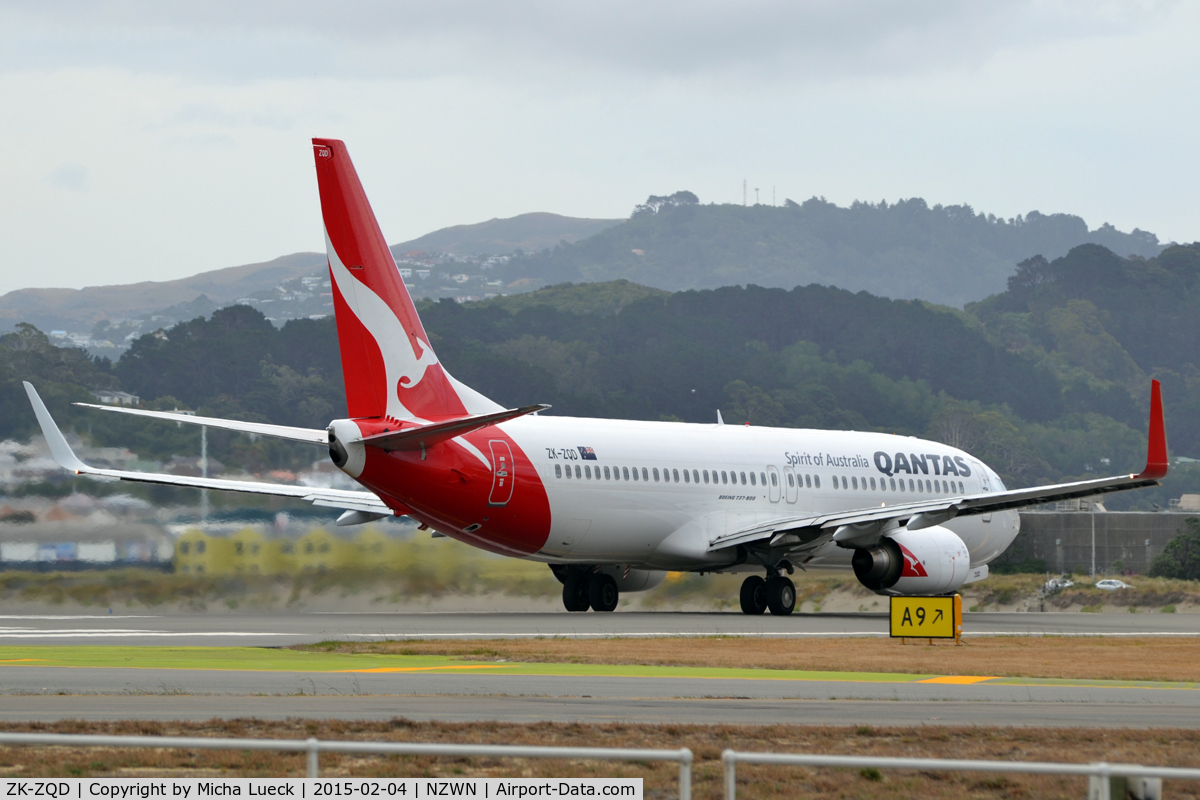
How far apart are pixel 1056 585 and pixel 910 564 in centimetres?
2191

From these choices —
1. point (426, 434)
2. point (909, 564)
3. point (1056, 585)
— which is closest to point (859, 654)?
point (426, 434)

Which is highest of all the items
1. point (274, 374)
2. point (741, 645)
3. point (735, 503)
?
point (274, 374)

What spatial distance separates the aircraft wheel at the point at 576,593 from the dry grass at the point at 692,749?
2272 cm

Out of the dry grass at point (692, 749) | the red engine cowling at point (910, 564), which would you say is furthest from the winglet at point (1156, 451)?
the dry grass at point (692, 749)

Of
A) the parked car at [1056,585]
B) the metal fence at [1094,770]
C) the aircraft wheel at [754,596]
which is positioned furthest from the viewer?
the parked car at [1056,585]

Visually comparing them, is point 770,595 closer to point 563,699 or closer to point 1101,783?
point 563,699

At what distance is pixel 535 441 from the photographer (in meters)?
33.1

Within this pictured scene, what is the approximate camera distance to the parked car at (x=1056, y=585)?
54825mm

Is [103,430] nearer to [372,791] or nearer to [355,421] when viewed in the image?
[355,421]

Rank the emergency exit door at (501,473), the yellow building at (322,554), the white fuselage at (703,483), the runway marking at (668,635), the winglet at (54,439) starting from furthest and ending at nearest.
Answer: the yellow building at (322,554), the white fuselage at (703,483), the winglet at (54,439), the emergency exit door at (501,473), the runway marking at (668,635)

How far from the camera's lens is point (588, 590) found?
37375 mm

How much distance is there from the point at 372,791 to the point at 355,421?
20280 mm

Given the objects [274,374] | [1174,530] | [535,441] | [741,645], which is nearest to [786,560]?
[535,441]

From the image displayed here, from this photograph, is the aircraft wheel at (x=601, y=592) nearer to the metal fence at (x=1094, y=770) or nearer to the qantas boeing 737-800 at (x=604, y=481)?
the qantas boeing 737-800 at (x=604, y=481)
